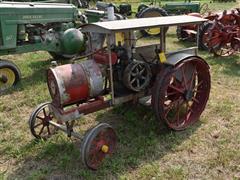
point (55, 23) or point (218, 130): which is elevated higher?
point (55, 23)

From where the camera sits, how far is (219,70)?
6945 mm

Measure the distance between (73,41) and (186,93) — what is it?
2.89 metres

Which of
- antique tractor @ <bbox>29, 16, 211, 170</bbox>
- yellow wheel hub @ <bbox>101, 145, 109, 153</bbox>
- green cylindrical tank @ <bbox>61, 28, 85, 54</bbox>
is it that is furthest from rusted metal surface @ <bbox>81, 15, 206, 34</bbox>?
green cylindrical tank @ <bbox>61, 28, 85, 54</bbox>

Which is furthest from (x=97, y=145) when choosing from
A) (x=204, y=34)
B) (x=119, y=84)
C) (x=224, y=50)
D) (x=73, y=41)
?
(x=204, y=34)

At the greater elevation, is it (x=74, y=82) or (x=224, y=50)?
(x=74, y=82)

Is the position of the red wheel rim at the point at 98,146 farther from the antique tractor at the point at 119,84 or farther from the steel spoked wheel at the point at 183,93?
the steel spoked wheel at the point at 183,93

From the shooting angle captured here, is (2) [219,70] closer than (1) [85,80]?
No

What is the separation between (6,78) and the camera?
614cm

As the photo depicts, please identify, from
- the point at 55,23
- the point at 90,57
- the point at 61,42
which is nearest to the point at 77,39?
the point at 61,42

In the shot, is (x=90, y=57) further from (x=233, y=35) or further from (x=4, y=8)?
(x=233, y=35)

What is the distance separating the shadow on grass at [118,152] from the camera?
3.62m

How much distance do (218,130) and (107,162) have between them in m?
1.59

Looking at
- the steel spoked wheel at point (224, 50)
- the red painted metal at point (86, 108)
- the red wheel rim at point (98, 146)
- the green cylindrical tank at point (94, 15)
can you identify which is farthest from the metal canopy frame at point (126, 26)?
the green cylindrical tank at point (94, 15)

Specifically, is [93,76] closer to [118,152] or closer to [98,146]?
[98,146]
